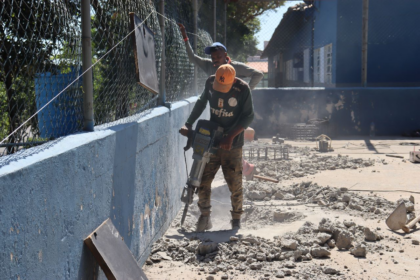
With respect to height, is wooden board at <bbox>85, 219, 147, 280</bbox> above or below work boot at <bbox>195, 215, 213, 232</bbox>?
above

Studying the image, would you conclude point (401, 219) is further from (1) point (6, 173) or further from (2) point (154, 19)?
(1) point (6, 173)

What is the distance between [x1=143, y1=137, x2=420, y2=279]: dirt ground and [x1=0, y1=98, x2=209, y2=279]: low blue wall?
17.2 inches

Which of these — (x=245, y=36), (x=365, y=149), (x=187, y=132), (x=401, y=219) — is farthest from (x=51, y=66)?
(x=245, y=36)

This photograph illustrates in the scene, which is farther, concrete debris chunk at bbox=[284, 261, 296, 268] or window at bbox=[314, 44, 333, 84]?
window at bbox=[314, 44, 333, 84]

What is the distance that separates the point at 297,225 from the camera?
527 centimetres

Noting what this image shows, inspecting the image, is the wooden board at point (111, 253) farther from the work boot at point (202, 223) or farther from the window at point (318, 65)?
the window at point (318, 65)

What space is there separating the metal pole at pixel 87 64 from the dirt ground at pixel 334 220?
4.69ft

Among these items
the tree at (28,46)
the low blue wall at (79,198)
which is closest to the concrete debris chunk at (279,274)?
the low blue wall at (79,198)

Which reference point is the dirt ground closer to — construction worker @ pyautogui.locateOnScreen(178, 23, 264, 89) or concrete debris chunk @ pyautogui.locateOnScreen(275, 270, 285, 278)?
concrete debris chunk @ pyautogui.locateOnScreen(275, 270, 285, 278)

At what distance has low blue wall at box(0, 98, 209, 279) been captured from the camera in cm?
208

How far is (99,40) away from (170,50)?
7.14ft

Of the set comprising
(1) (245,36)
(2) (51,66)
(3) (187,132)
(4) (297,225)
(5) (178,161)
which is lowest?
(4) (297,225)

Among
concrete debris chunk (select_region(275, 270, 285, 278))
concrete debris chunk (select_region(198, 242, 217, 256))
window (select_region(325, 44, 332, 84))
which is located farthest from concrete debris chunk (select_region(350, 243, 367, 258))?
window (select_region(325, 44, 332, 84))

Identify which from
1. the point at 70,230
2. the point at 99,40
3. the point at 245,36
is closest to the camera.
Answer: the point at 70,230
